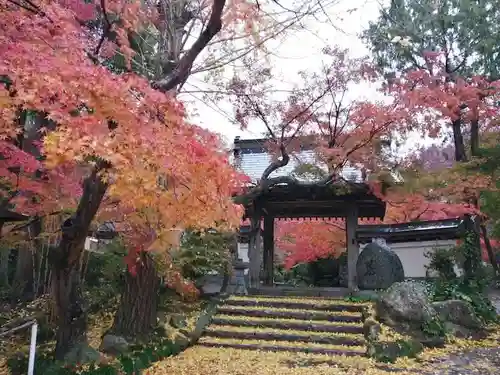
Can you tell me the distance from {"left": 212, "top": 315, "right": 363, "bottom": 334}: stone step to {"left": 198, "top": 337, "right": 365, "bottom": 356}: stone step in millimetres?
706

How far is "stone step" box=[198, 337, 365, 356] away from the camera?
841 cm

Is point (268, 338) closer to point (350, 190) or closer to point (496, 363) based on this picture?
point (496, 363)

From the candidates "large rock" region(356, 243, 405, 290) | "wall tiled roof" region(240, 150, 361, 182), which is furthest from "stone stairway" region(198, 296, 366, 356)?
"wall tiled roof" region(240, 150, 361, 182)

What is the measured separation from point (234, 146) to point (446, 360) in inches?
531

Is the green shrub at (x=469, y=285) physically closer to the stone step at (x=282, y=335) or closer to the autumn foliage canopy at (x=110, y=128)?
the stone step at (x=282, y=335)

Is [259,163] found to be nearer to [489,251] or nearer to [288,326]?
[489,251]

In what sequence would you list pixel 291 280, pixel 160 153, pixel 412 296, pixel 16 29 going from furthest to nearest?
pixel 291 280, pixel 412 296, pixel 16 29, pixel 160 153

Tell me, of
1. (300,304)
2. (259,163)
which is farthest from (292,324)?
(259,163)

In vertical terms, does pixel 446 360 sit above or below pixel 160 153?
below

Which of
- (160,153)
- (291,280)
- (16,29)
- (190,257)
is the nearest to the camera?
(160,153)

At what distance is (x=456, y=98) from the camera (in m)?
12.7

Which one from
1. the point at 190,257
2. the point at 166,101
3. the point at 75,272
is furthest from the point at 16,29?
the point at 190,257

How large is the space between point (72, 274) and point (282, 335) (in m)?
4.70

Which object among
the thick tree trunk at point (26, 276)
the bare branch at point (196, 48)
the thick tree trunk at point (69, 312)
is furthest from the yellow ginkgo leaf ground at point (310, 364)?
the thick tree trunk at point (26, 276)
